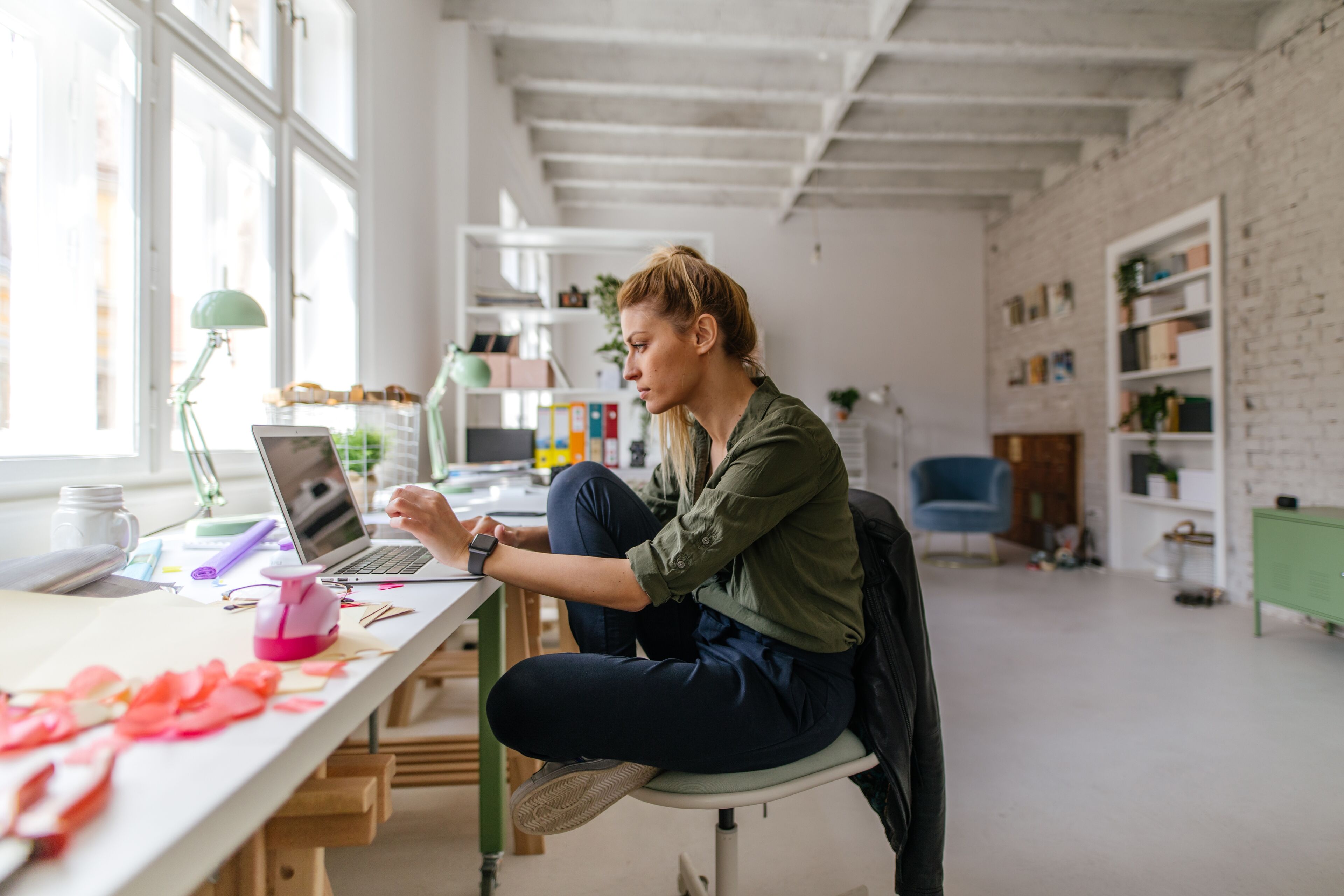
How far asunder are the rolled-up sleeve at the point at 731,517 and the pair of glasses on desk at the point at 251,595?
358 mm

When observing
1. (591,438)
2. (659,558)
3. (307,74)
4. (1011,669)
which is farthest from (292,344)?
(1011,669)

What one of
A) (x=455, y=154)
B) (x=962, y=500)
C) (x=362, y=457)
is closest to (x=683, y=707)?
(x=362, y=457)

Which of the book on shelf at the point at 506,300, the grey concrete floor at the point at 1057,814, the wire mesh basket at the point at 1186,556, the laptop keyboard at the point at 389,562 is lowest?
the grey concrete floor at the point at 1057,814

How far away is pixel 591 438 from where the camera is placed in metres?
3.25

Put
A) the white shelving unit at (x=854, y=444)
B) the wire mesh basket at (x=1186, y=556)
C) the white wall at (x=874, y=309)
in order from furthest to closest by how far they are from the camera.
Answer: the white wall at (x=874, y=309) → the white shelving unit at (x=854, y=444) → the wire mesh basket at (x=1186, y=556)

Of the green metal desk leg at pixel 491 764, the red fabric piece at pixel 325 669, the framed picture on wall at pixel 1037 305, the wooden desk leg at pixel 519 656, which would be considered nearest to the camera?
the red fabric piece at pixel 325 669

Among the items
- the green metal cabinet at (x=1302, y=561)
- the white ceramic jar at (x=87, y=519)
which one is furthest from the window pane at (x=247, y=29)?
the green metal cabinet at (x=1302, y=561)

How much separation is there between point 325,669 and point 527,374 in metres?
2.90

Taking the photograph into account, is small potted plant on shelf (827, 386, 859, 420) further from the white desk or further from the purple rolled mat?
the white desk

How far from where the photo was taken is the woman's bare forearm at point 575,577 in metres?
1.00

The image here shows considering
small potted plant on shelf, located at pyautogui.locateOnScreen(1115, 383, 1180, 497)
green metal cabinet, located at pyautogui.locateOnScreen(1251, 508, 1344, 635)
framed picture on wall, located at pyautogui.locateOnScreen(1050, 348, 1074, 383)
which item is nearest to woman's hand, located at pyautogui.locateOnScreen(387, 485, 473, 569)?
green metal cabinet, located at pyautogui.locateOnScreen(1251, 508, 1344, 635)

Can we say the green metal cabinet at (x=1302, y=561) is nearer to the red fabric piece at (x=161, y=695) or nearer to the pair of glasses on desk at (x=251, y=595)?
the pair of glasses on desk at (x=251, y=595)

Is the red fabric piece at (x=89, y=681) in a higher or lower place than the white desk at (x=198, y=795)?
higher

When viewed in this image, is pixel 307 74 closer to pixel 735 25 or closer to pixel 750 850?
pixel 735 25
